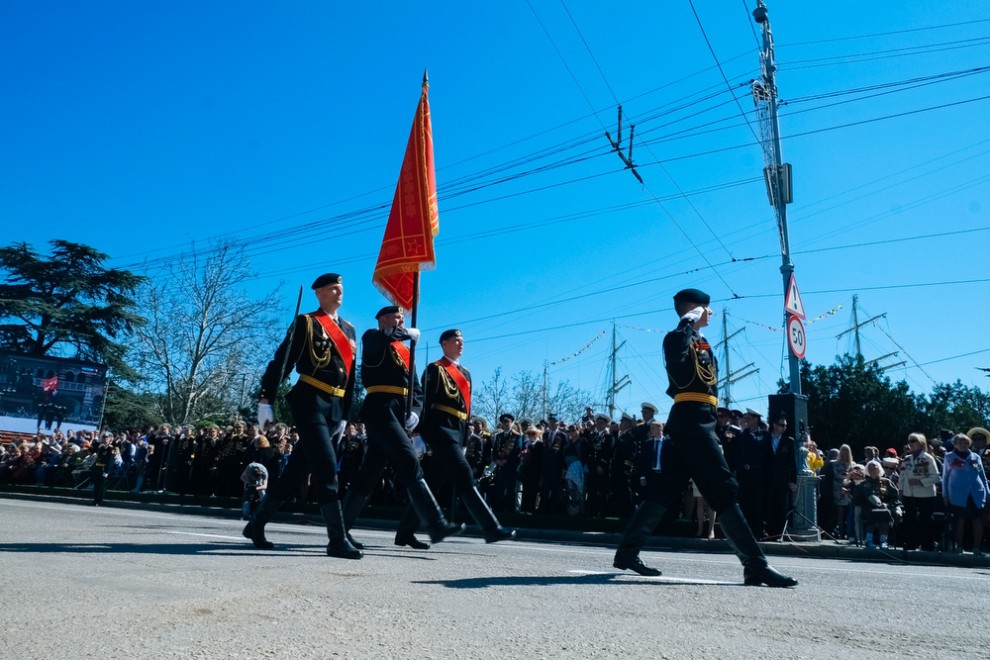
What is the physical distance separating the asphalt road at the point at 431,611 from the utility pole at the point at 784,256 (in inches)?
246

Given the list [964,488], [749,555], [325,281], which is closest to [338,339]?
[325,281]

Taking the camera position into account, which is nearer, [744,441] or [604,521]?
[744,441]

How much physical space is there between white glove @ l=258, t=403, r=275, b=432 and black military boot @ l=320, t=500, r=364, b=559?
0.79 metres

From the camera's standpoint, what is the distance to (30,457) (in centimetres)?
2681

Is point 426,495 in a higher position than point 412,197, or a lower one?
lower

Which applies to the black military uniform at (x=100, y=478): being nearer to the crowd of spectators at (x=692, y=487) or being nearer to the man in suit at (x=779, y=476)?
the crowd of spectators at (x=692, y=487)

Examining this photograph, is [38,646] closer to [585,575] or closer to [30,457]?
[585,575]

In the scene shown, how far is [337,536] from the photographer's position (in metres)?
6.20

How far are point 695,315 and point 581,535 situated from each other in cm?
819

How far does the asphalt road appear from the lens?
3.15 metres

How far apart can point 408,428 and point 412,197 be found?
4662 millimetres

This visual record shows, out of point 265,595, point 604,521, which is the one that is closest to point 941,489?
point 604,521

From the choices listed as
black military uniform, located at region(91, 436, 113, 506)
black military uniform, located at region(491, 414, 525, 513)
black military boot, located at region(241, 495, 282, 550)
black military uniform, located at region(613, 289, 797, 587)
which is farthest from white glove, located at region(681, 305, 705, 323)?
black military uniform, located at region(91, 436, 113, 506)

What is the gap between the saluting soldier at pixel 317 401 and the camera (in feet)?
20.9
